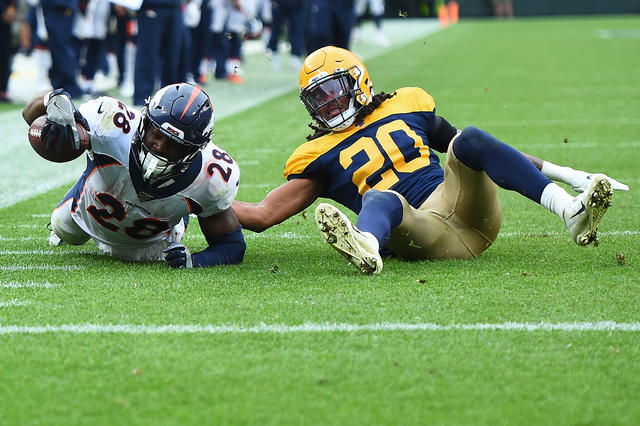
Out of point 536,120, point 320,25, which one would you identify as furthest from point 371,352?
point 320,25

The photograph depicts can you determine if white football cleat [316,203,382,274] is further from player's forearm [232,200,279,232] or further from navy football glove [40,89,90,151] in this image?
navy football glove [40,89,90,151]

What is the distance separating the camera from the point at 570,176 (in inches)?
161

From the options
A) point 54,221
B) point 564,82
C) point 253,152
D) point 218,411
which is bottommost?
point 564,82

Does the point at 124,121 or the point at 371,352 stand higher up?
the point at 124,121

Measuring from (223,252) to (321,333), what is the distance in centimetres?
114

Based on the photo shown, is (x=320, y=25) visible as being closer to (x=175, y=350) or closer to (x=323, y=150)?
(x=323, y=150)

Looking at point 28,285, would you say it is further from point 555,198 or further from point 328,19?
point 328,19

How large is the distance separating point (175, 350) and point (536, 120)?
7200mm

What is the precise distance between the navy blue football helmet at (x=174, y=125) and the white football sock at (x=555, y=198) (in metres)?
1.27

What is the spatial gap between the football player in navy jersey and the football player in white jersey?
0.87 ft

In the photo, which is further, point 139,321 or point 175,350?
point 139,321

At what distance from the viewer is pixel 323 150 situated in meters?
4.34

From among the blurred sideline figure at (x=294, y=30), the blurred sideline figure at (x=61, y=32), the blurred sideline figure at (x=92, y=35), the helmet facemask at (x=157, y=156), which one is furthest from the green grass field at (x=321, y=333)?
the blurred sideline figure at (x=294, y=30)

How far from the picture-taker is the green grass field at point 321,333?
99.5 inches
